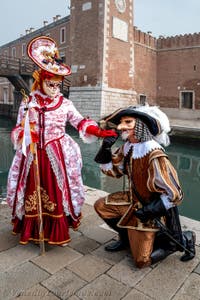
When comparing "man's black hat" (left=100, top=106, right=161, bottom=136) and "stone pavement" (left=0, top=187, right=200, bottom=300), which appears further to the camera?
"man's black hat" (left=100, top=106, right=161, bottom=136)

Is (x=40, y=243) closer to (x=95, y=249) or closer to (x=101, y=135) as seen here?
(x=95, y=249)

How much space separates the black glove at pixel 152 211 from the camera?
1.98 metres

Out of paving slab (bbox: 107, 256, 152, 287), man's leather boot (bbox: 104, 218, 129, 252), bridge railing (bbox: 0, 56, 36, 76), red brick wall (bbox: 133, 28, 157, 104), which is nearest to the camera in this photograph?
paving slab (bbox: 107, 256, 152, 287)

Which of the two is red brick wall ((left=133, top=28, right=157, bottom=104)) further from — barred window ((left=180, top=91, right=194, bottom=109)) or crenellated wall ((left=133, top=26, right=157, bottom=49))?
barred window ((left=180, top=91, right=194, bottom=109))

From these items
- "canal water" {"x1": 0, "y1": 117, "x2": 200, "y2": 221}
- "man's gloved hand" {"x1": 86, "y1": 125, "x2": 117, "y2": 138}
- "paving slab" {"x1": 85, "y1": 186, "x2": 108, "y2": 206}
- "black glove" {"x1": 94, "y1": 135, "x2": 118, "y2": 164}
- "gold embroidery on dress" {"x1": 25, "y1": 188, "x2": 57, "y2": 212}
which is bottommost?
"canal water" {"x1": 0, "y1": 117, "x2": 200, "y2": 221}

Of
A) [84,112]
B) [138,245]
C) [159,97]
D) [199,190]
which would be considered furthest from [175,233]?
[159,97]

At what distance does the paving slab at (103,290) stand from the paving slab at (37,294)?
0.17 m

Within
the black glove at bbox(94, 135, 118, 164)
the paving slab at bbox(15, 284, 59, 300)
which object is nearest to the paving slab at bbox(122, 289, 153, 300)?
the paving slab at bbox(15, 284, 59, 300)

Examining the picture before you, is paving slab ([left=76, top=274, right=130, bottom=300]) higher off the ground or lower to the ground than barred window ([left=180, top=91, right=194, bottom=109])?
lower

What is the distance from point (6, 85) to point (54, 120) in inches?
1277

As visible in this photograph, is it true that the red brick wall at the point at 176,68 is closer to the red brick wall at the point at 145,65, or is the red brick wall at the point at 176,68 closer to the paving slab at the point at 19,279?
the red brick wall at the point at 145,65

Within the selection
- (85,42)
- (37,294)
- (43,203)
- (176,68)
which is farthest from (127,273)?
(176,68)

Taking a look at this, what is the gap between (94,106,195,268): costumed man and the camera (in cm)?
201

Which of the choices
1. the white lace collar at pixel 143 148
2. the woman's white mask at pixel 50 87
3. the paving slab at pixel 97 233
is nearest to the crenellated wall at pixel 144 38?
the woman's white mask at pixel 50 87
